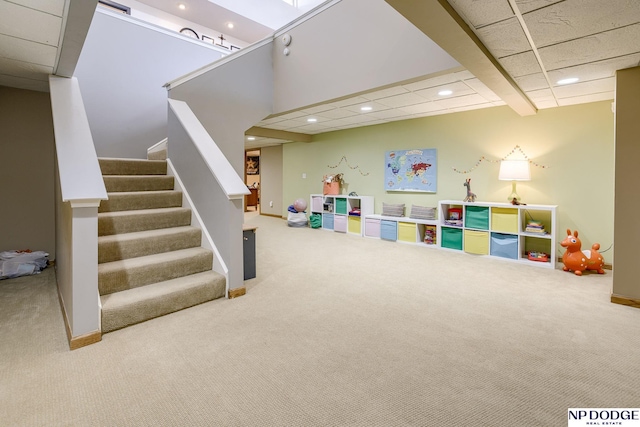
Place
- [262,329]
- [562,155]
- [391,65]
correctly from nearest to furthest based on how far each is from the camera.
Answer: [262,329], [391,65], [562,155]

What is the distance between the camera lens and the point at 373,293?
306 centimetres

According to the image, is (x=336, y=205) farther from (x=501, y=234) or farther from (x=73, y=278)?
(x=73, y=278)

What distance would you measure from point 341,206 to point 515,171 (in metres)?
3.22

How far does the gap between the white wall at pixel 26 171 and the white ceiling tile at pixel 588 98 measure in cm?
642

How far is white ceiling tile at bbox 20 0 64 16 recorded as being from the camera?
6.00 feet

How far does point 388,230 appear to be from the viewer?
568 cm

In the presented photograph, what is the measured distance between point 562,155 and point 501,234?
1.29 metres

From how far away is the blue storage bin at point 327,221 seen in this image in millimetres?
6812

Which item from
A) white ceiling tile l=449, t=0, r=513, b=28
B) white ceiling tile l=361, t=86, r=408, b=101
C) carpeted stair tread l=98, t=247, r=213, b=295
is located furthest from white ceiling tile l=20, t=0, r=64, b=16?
white ceiling tile l=361, t=86, r=408, b=101

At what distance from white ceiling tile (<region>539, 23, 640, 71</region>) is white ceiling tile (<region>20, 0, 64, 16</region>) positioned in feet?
10.6

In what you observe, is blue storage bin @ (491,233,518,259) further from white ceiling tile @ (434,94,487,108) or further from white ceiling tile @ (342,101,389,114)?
white ceiling tile @ (342,101,389,114)

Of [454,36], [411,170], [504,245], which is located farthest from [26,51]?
[504,245]

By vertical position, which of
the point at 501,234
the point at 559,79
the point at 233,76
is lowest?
the point at 501,234

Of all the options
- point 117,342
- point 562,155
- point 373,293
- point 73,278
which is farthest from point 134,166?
point 562,155
